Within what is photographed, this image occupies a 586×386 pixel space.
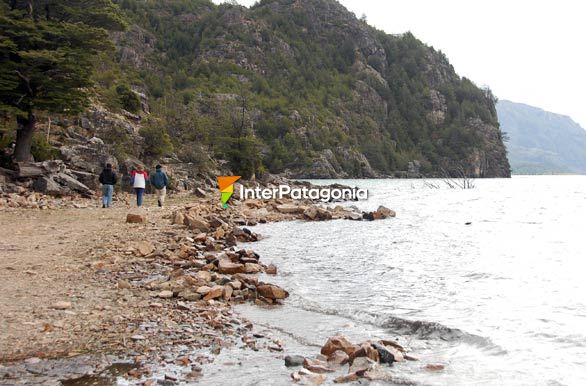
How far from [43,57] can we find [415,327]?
72.5 ft

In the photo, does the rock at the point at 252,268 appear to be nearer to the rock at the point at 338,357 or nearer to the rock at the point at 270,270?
the rock at the point at 270,270

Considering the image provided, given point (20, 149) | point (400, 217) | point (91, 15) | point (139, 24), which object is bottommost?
point (400, 217)

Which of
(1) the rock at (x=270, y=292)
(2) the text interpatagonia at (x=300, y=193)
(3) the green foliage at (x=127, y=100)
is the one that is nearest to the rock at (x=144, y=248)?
(1) the rock at (x=270, y=292)

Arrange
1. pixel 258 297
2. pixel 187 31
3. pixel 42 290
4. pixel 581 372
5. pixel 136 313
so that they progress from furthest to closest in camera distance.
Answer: pixel 187 31, pixel 258 297, pixel 42 290, pixel 136 313, pixel 581 372

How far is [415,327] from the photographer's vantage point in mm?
8406

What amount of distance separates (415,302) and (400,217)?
25219 millimetres

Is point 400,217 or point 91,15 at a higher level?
point 91,15

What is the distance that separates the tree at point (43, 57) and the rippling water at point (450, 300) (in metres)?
13.8

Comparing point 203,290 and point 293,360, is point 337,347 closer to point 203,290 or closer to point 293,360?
point 293,360

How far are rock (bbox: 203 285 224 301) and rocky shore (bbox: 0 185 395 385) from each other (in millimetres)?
20

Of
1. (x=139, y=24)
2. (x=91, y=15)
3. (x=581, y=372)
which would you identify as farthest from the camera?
(x=139, y=24)

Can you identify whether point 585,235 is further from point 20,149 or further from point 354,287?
point 20,149

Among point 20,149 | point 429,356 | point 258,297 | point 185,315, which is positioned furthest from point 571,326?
point 20,149

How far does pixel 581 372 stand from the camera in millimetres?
6395
